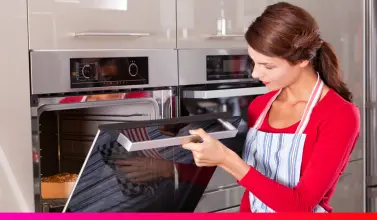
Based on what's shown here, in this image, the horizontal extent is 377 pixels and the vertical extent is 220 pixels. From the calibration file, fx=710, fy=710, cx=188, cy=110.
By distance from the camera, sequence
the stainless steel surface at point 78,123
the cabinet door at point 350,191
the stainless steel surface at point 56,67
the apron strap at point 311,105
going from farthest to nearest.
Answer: the cabinet door at point 350,191
the stainless steel surface at point 78,123
the stainless steel surface at point 56,67
the apron strap at point 311,105

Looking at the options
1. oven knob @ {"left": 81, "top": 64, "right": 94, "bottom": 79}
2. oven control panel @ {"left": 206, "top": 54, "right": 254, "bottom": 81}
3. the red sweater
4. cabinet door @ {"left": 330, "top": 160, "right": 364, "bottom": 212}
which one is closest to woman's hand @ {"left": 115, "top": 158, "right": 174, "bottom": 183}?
the red sweater

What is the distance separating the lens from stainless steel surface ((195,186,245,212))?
232cm

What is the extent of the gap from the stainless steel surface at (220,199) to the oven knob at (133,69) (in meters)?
0.50

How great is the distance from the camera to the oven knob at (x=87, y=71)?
1.95 metres

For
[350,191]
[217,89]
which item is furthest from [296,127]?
[350,191]

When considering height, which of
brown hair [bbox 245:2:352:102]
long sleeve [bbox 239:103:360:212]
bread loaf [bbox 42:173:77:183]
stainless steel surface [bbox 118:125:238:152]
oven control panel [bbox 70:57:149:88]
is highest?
brown hair [bbox 245:2:352:102]

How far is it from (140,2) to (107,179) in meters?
0.61

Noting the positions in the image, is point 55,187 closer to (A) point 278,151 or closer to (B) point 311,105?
(A) point 278,151

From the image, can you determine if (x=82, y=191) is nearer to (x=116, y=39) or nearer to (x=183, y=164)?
(x=183, y=164)

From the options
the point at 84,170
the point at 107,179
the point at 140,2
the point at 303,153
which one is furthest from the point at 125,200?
the point at 140,2

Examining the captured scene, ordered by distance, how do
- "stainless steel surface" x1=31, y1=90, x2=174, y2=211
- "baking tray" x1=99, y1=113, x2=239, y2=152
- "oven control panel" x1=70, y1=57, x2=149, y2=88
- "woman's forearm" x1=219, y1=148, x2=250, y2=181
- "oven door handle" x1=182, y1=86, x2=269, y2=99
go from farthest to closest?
"oven door handle" x1=182, y1=86, x2=269, y2=99
"stainless steel surface" x1=31, y1=90, x2=174, y2=211
"oven control panel" x1=70, y1=57, x2=149, y2=88
"woman's forearm" x1=219, y1=148, x2=250, y2=181
"baking tray" x1=99, y1=113, x2=239, y2=152

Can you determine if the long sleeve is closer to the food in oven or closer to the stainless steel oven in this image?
the stainless steel oven

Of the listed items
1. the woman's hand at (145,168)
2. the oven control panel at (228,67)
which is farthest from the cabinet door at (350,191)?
the woman's hand at (145,168)

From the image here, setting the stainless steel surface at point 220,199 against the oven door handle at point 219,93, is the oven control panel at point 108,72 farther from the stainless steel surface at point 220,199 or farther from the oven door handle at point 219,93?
the stainless steel surface at point 220,199
